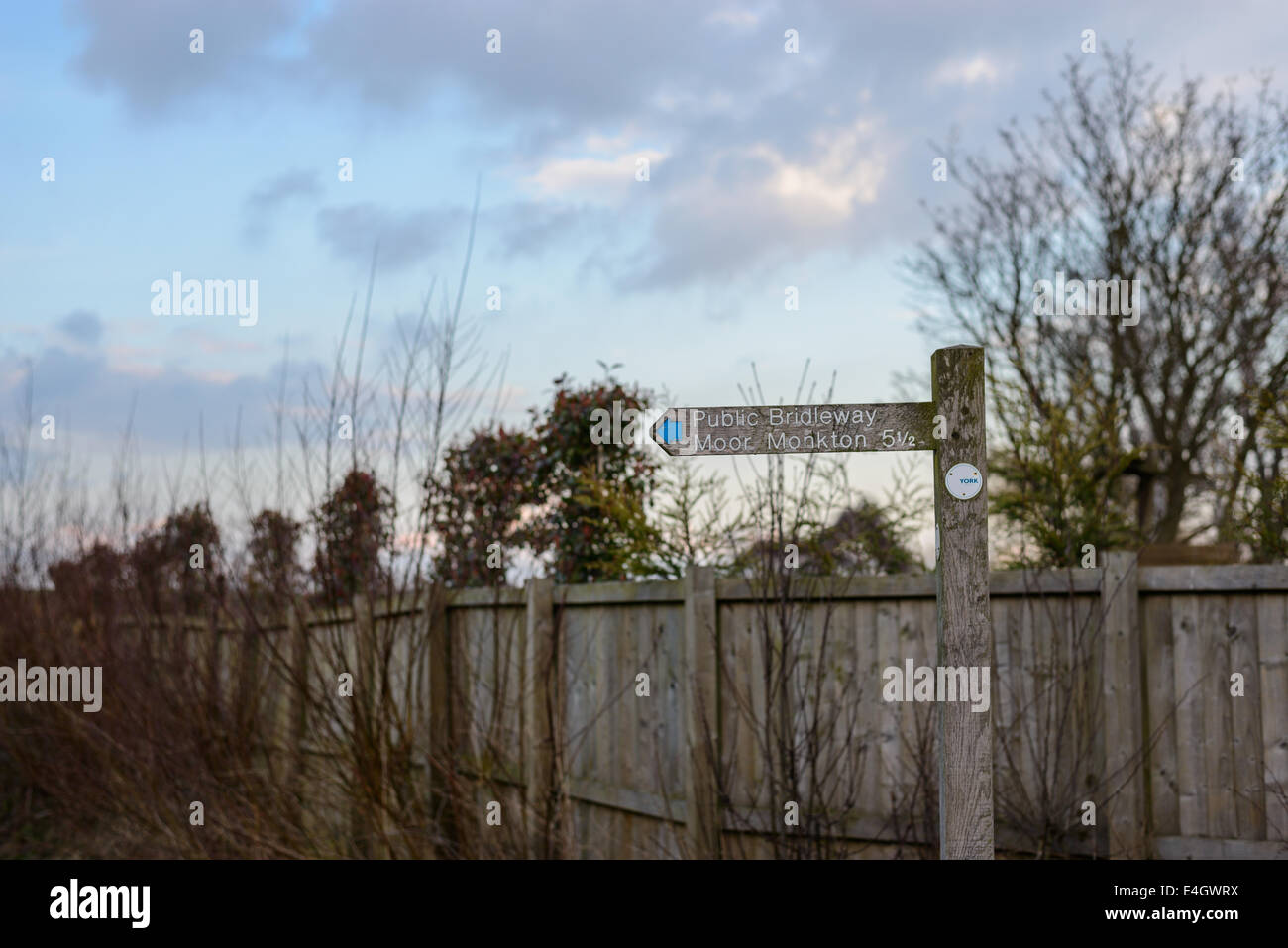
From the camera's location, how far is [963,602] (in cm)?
A: 425

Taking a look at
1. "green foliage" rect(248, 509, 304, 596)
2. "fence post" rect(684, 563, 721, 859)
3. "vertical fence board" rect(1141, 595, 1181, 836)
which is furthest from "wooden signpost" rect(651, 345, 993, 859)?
"green foliage" rect(248, 509, 304, 596)

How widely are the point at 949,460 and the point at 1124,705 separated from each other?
Answer: 1.97m

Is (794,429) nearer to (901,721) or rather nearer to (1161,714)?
(901,721)

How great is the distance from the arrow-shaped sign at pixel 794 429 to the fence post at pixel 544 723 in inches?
105

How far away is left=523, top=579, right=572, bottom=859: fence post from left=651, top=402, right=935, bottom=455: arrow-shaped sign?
266 centimetres

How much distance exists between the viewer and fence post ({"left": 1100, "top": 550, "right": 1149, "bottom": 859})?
5.47 metres

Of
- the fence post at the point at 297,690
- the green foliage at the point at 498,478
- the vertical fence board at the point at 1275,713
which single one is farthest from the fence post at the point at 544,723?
the vertical fence board at the point at 1275,713

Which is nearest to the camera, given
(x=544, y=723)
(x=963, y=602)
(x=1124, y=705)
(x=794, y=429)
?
(x=963, y=602)

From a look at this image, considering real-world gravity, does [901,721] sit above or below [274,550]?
below

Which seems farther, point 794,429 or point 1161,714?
point 1161,714

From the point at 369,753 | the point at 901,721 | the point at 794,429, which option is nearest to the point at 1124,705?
the point at 901,721

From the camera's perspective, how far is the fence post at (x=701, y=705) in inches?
245
